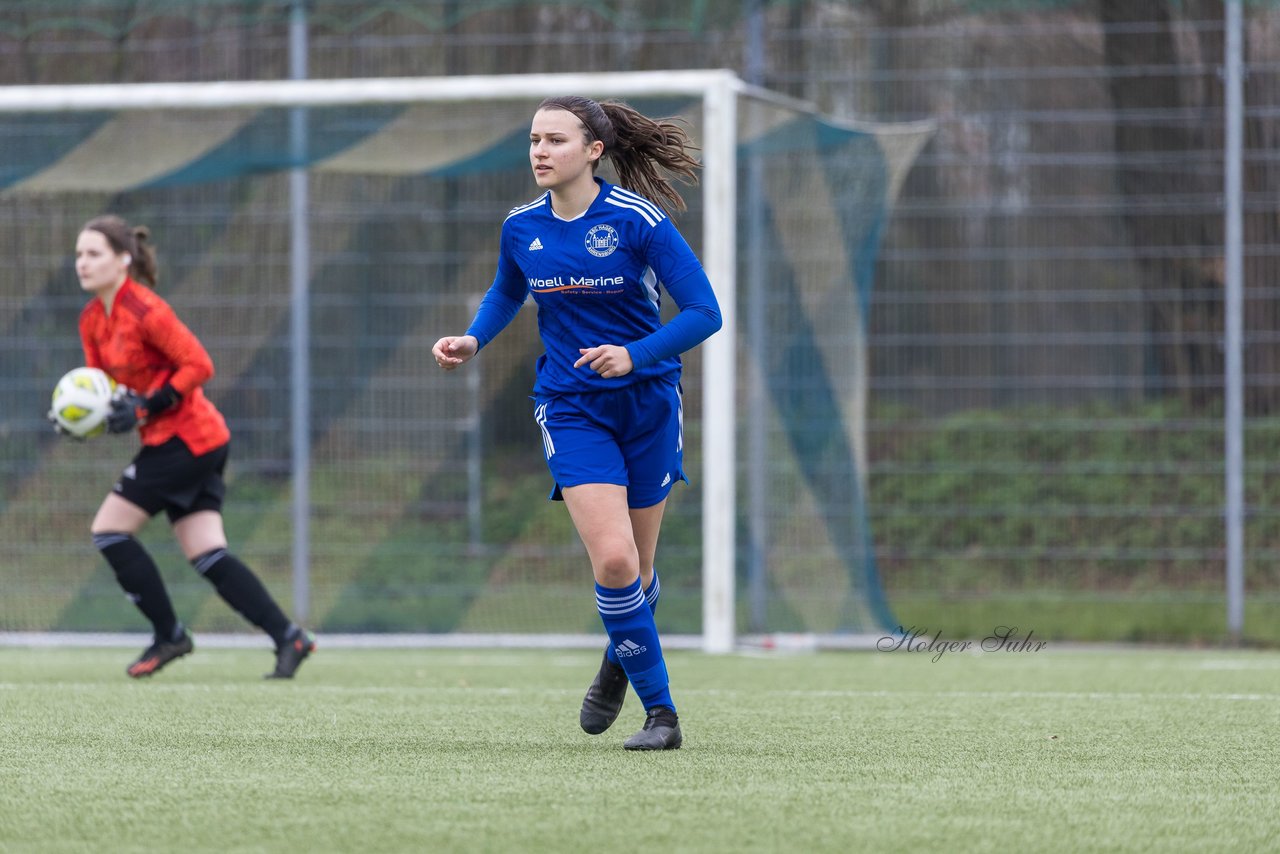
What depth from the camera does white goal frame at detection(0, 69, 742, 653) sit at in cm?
844

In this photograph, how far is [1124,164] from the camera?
9453 millimetres

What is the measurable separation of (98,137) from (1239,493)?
5.96 metres

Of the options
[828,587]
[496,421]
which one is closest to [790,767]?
[828,587]

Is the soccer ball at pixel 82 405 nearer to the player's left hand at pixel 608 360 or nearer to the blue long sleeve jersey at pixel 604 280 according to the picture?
the blue long sleeve jersey at pixel 604 280

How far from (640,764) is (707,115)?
4.77 m

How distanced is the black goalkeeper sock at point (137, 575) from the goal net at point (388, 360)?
8.69 ft

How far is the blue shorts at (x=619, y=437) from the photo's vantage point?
4664 millimetres

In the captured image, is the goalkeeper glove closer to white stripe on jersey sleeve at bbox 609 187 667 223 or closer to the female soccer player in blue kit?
the female soccer player in blue kit

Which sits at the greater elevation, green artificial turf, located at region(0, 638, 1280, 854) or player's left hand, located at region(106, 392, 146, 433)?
player's left hand, located at region(106, 392, 146, 433)

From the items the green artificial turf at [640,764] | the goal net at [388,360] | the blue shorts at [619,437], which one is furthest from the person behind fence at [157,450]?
the blue shorts at [619,437]

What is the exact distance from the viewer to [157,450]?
22.6ft

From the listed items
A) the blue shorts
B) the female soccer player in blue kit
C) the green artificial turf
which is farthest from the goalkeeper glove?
the blue shorts

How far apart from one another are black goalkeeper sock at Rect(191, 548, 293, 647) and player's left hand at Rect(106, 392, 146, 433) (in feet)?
1.93

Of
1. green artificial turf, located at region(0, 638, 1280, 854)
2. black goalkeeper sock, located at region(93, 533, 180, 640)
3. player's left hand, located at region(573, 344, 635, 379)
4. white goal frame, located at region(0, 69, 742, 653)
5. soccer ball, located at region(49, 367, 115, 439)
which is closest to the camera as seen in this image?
green artificial turf, located at region(0, 638, 1280, 854)
